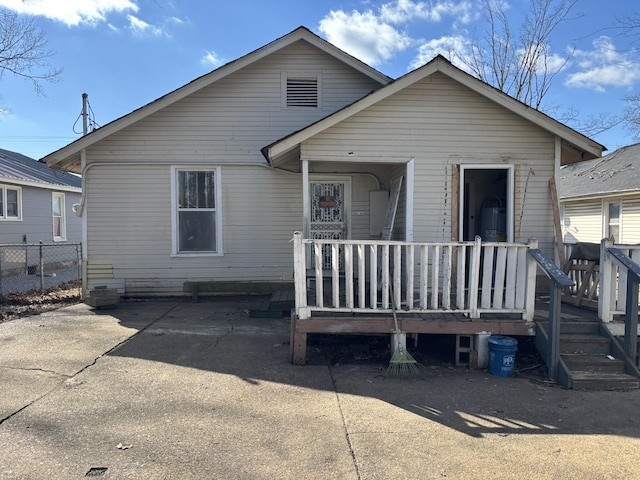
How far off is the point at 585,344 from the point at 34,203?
16.8 metres

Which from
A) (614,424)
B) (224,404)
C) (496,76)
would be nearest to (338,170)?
(224,404)

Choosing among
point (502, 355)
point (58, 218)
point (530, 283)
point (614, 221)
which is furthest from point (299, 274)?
point (58, 218)

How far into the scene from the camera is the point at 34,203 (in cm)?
1523

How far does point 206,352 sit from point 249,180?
4.38 m

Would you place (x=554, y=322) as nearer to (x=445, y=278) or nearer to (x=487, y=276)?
(x=487, y=276)

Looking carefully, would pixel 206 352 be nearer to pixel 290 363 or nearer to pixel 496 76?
pixel 290 363

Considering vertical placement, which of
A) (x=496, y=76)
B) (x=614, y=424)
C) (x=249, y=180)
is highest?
(x=496, y=76)

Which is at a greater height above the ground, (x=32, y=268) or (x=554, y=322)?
(x=554, y=322)

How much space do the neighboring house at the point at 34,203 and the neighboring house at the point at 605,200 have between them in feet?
54.7

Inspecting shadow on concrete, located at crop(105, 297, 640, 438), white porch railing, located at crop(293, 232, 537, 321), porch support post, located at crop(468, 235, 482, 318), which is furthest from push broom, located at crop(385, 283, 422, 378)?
porch support post, located at crop(468, 235, 482, 318)

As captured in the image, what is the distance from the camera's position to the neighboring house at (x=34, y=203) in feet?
45.2

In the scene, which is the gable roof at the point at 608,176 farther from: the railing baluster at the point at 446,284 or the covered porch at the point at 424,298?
the railing baluster at the point at 446,284

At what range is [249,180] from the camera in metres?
9.27

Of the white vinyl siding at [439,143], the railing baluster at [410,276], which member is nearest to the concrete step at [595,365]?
the railing baluster at [410,276]
